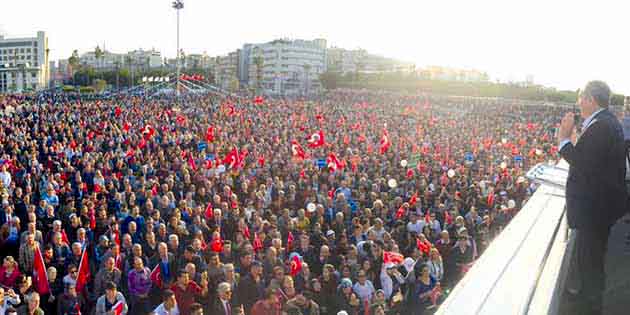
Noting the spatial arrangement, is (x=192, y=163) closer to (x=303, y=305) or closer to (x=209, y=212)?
(x=209, y=212)

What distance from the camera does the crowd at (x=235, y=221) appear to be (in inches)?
272

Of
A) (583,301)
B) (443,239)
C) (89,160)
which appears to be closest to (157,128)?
(89,160)

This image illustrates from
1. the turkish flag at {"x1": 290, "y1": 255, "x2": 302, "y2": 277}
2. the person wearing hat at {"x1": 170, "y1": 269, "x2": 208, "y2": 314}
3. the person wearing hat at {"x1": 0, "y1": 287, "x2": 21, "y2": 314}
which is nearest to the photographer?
the person wearing hat at {"x1": 0, "y1": 287, "x2": 21, "y2": 314}

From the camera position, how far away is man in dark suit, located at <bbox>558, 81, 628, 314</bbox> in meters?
2.52

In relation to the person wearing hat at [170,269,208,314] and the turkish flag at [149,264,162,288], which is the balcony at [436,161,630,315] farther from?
the turkish flag at [149,264,162,288]

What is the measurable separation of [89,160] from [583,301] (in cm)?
1294

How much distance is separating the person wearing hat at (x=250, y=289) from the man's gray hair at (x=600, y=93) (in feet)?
16.6

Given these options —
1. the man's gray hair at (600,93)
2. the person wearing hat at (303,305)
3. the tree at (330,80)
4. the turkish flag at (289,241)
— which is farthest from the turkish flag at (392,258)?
the tree at (330,80)

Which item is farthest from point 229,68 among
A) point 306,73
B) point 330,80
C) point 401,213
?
point 401,213

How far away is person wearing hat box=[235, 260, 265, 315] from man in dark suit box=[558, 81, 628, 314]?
4.79 metres

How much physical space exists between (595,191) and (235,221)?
25.5ft

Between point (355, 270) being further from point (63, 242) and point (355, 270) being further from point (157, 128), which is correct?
point (157, 128)

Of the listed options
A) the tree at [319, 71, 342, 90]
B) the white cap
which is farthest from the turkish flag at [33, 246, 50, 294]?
the tree at [319, 71, 342, 90]

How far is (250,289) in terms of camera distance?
6.84 meters
